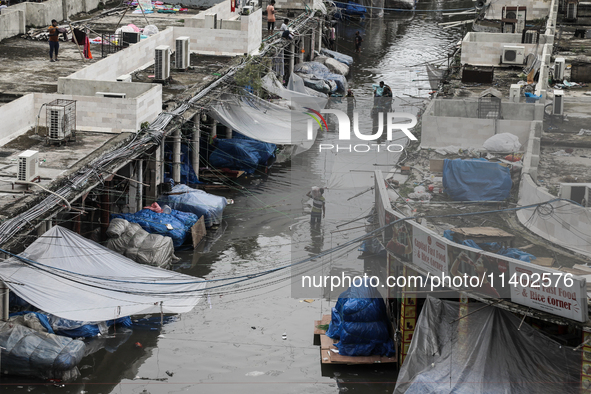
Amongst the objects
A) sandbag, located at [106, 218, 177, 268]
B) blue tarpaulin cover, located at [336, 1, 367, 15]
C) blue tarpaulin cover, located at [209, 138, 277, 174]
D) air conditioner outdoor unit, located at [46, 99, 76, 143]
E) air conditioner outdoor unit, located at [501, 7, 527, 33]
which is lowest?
sandbag, located at [106, 218, 177, 268]

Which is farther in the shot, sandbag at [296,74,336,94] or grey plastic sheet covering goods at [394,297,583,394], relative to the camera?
sandbag at [296,74,336,94]

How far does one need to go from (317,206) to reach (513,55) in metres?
13.5

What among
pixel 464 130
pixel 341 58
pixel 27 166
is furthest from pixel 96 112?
pixel 341 58

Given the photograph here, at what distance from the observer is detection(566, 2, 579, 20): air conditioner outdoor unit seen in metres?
43.0

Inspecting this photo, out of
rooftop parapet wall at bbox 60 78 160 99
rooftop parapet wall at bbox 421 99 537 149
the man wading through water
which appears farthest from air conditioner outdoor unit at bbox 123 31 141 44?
rooftop parapet wall at bbox 421 99 537 149

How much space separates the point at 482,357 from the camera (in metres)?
15.2

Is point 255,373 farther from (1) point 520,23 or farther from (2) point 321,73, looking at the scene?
(1) point 520,23

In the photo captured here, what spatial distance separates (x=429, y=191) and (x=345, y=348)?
468 centimetres

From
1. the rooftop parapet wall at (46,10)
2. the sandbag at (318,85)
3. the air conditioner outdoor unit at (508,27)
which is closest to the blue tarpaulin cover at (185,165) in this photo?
the rooftop parapet wall at (46,10)

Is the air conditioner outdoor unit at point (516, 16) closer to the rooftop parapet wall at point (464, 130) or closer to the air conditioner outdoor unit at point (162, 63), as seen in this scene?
the rooftop parapet wall at point (464, 130)

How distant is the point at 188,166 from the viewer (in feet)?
94.6

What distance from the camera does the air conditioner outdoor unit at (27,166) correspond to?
1925 centimetres

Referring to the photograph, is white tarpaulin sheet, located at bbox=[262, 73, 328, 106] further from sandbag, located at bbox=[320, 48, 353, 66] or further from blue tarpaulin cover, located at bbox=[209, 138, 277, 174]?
sandbag, located at bbox=[320, 48, 353, 66]

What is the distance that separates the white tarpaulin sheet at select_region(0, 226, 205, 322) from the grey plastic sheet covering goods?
4.59 meters
